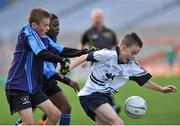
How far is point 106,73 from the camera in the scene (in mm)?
9633

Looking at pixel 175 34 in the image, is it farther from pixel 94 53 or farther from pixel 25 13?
pixel 94 53

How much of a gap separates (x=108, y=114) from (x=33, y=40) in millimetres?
1399

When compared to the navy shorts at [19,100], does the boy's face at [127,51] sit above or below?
above

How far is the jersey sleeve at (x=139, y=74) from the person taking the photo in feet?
32.2

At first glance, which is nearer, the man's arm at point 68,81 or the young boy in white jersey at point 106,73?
the young boy in white jersey at point 106,73

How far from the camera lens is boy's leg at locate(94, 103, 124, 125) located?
9.38 m

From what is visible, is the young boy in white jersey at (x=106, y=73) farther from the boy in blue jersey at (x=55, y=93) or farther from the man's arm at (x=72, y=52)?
the boy in blue jersey at (x=55, y=93)

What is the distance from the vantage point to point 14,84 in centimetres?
922

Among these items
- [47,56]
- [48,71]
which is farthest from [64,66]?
[48,71]

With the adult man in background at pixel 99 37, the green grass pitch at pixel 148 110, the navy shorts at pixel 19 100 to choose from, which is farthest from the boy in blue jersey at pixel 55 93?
the adult man in background at pixel 99 37

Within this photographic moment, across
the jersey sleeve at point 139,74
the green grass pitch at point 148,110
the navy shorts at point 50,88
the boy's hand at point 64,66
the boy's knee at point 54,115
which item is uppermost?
the boy's hand at point 64,66

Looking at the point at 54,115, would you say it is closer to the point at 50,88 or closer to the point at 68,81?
the point at 68,81

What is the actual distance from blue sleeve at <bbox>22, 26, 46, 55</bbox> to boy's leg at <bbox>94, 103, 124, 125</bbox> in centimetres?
115

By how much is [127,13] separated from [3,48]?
574cm
